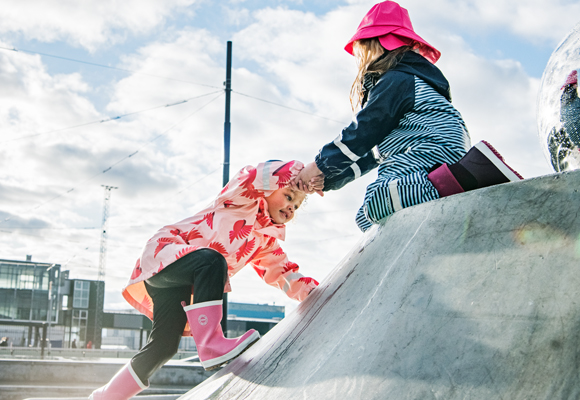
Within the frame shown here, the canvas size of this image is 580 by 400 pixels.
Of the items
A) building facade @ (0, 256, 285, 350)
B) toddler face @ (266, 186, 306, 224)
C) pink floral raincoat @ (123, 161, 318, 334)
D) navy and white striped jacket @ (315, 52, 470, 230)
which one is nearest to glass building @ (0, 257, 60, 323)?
building facade @ (0, 256, 285, 350)

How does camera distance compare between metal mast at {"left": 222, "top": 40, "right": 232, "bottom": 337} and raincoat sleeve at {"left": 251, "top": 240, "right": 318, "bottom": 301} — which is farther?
metal mast at {"left": 222, "top": 40, "right": 232, "bottom": 337}

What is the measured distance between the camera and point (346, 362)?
5.35 feet

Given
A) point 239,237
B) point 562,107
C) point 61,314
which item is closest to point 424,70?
point 562,107

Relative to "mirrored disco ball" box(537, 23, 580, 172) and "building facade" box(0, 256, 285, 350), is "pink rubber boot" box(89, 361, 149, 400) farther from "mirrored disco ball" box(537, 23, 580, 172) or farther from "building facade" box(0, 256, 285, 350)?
"building facade" box(0, 256, 285, 350)

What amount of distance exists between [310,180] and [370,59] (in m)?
0.70

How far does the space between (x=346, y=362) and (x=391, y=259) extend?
18.8 inches

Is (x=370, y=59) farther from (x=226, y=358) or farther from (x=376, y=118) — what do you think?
(x=226, y=358)

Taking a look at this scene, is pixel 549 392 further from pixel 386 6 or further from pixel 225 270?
pixel 386 6

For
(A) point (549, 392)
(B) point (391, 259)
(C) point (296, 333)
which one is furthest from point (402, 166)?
(A) point (549, 392)

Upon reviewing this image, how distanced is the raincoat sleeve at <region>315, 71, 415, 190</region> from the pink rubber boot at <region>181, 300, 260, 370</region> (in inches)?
39.1

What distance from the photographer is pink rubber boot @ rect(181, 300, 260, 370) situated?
271 cm

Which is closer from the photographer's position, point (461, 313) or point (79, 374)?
point (461, 313)

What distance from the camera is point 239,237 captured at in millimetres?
3230

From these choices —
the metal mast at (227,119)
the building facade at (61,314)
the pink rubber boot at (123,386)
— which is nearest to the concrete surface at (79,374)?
the metal mast at (227,119)
